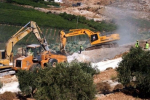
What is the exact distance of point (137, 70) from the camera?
18531 millimetres

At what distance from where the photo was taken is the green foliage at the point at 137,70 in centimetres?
1789

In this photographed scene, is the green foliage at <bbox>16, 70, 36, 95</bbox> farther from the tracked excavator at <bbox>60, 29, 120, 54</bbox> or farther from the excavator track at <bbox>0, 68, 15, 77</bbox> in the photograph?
the tracked excavator at <bbox>60, 29, 120, 54</bbox>

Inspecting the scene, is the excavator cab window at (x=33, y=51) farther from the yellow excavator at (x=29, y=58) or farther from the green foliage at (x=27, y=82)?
the green foliage at (x=27, y=82)

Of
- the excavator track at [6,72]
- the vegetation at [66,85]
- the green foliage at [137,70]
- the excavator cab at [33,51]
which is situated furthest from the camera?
the excavator track at [6,72]

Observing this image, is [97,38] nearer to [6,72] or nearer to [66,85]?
[6,72]

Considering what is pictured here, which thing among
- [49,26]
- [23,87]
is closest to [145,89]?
[23,87]

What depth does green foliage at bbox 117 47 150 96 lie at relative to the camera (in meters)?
17.9

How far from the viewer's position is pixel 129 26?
75688 millimetres

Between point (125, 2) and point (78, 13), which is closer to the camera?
point (78, 13)

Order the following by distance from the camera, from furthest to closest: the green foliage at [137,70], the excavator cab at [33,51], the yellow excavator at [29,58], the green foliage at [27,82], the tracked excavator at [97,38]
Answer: the tracked excavator at [97,38] → the excavator cab at [33,51] → the yellow excavator at [29,58] → the green foliage at [27,82] → the green foliage at [137,70]

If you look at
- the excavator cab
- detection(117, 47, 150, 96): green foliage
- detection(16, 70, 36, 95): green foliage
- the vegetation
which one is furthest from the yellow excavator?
the vegetation

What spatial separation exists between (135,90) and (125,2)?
290 ft

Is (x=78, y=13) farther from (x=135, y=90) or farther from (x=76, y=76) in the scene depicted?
(x=76, y=76)

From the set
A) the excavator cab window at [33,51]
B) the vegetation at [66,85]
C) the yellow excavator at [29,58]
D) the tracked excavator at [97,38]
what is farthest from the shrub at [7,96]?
the tracked excavator at [97,38]
